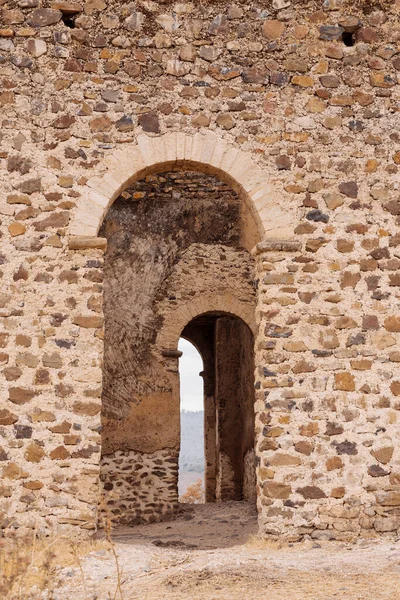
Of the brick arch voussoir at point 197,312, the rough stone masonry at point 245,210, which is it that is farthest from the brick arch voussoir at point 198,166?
the brick arch voussoir at point 197,312

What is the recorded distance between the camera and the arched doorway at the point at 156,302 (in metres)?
8.86

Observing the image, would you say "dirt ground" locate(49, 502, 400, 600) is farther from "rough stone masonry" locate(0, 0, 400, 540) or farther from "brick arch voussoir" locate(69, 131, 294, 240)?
"brick arch voussoir" locate(69, 131, 294, 240)


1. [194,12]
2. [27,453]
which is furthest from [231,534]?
[194,12]

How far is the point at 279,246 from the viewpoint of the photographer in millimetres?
5594

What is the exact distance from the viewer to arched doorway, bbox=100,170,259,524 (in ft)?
29.1

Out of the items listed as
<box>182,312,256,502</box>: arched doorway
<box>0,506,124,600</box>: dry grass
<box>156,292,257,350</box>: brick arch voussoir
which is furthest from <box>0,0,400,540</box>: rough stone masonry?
<box>182,312,256,502</box>: arched doorway

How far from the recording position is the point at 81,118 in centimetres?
573

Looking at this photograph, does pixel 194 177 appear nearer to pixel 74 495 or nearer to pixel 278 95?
pixel 278 95

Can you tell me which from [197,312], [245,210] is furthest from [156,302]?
[245,210]

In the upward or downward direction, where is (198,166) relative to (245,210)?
upward

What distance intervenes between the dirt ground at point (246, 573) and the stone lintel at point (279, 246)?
2320 millimetres

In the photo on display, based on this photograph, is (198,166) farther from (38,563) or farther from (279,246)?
(38,563)

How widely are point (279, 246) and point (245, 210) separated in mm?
781

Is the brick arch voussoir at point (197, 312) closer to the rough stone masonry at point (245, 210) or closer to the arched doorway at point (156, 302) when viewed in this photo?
the arched doorway at point (156, 302)
